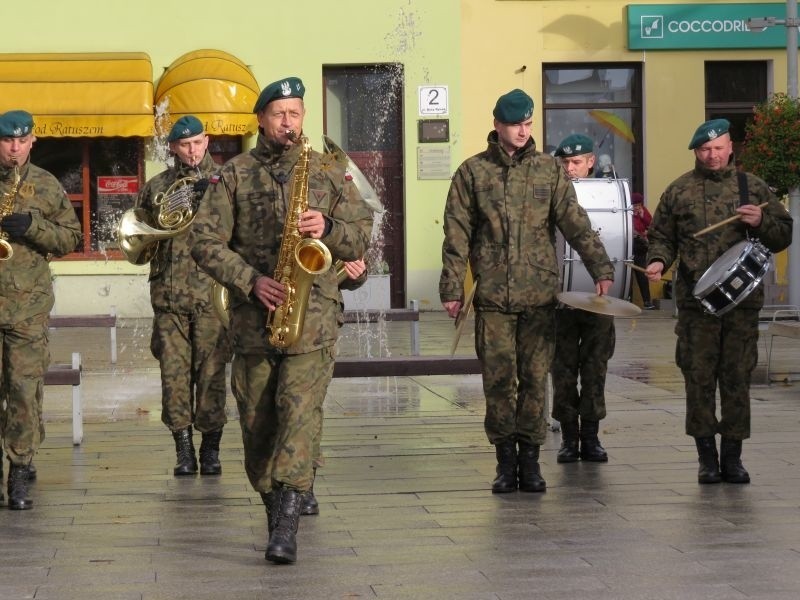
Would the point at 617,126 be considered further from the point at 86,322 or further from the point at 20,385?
the point at 20,385

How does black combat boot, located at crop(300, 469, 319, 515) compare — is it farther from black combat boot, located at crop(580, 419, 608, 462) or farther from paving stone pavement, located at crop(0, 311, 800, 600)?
black combat boot, located at crop(580, 419, 608, 462)

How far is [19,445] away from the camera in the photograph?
27.0 ft

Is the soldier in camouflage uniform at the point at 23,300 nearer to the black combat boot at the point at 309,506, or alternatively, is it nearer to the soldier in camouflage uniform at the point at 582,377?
the black combat boot at the point at 309,506

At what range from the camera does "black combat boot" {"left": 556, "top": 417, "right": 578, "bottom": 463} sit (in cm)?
Result: 945

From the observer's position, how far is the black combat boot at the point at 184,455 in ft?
30.1

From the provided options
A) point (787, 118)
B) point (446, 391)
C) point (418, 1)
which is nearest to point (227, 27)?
point (418, 1)

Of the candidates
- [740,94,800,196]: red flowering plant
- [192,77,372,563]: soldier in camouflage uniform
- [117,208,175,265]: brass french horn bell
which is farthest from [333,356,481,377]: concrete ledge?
[740,94,800,196]: red flowering plant

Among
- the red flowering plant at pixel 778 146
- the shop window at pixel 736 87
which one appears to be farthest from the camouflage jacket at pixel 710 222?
the shop window at pixel 736 87

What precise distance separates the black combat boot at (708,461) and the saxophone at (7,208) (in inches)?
146

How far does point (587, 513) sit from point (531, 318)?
3.92 feet

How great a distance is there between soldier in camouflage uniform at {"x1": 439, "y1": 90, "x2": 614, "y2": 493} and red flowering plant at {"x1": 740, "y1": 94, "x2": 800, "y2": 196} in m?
12.0

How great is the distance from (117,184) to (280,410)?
61.5ft

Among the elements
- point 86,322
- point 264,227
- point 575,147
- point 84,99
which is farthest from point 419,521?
point 84,99

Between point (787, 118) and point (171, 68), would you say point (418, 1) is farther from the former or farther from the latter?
point (787, 118)
